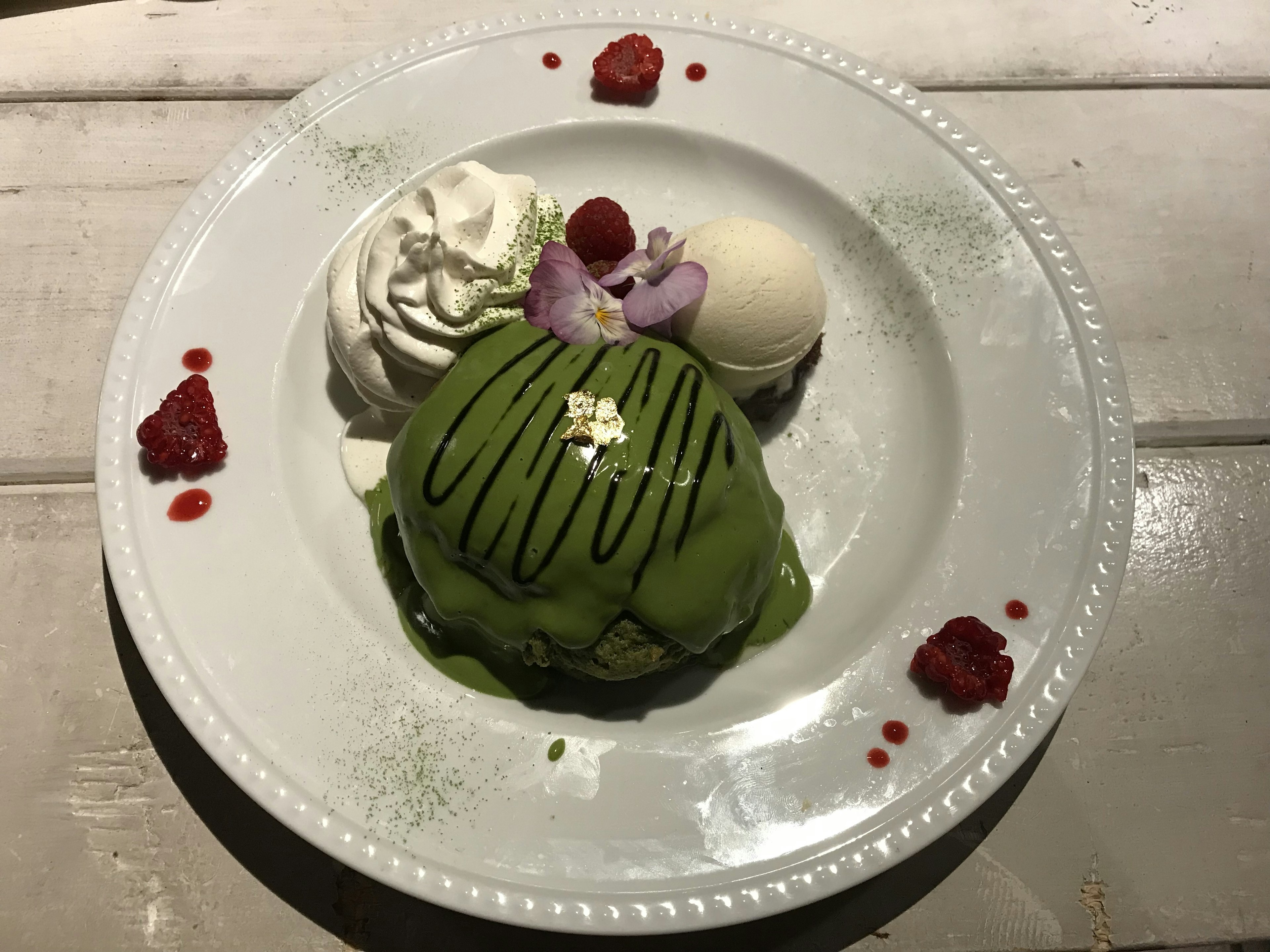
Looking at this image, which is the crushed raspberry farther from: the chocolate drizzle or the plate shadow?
the chocolate drizzle

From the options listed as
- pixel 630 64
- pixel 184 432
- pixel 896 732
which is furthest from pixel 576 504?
pixel 630 64

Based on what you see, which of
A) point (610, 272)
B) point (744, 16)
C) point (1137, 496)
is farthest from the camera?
point (744, 16)

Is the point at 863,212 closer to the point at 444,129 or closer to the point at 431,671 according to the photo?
the point at 444,129

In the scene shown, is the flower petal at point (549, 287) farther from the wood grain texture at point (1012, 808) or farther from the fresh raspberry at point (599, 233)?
the wood grain texture at point (1012, 808)

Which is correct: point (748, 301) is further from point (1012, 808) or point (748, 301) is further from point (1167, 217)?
point (1167, 217)

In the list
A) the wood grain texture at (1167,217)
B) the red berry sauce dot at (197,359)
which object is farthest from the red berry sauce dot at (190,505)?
the wood grain texture at (1167,217)
